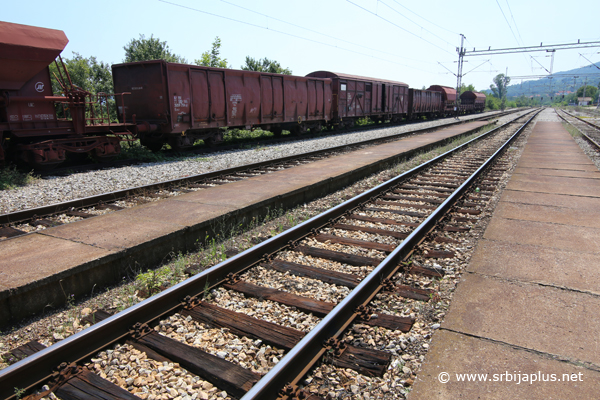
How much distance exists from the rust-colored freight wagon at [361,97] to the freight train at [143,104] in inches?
4.2

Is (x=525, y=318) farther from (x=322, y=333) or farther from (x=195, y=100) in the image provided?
(x=195, y=100)

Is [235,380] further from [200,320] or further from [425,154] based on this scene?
[425,154]

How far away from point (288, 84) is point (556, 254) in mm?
16276

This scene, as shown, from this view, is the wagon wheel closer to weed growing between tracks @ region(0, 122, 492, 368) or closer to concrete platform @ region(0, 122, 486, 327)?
concrete platform @ region(0, 122, 486, 327)

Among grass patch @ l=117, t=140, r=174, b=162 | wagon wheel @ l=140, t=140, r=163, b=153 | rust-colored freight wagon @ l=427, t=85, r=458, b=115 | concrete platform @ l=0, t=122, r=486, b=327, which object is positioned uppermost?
rust-colored freight wagon @ l=427, t=85, r=458, b=115

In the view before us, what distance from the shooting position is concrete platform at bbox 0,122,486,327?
12.0 feet

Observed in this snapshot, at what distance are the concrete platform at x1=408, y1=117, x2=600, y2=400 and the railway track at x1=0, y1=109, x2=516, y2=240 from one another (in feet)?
18.7

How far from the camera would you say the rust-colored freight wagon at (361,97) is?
2370 centimetres

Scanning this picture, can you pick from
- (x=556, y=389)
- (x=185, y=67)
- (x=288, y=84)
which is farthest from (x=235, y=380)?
(x=288, y=84)

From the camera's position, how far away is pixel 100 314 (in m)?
3.42

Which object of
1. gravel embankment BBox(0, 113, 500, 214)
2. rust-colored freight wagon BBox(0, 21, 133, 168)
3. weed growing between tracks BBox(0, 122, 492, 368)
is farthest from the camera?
rust-colored freight wagon BBox(0, 21, 133, 168)

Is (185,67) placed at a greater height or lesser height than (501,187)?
greater

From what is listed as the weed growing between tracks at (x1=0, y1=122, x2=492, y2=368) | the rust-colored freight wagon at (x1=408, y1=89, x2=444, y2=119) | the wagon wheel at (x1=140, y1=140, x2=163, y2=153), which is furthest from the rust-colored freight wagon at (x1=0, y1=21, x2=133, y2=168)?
the rust-colored freight wagon at (x1=408, y1=89, x2=444, y2=119)

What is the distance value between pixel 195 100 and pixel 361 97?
1463 centimetres
